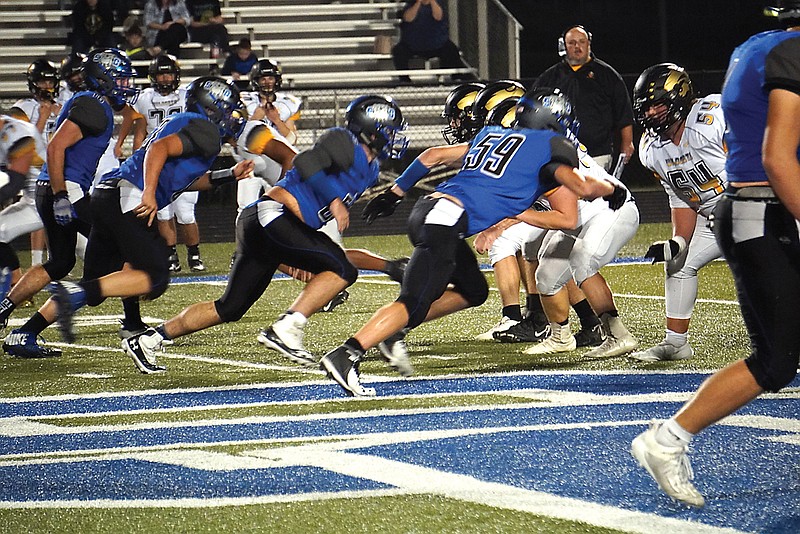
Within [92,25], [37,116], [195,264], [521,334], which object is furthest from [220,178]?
[92,25]

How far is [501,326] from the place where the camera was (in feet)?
26.1

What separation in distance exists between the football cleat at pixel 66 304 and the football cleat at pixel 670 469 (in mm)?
3653

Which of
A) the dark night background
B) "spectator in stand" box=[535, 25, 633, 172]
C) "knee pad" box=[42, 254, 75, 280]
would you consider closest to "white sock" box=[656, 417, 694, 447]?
"knee pad" box=[42, 254, 75, 280]

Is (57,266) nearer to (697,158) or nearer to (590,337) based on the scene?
(590,337)

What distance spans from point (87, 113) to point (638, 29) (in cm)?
2219

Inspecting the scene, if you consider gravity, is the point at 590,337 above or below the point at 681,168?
below

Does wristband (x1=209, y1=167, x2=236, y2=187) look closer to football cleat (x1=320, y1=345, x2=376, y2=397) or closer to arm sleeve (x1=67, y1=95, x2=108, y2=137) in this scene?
arm sleeve (x1=67, y1=95, x2=108, y2=137)

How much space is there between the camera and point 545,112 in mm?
6465

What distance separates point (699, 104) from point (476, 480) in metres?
3.31

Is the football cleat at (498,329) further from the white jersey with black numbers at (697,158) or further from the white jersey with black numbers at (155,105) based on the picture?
the white jersey with black numbers at (155,105)

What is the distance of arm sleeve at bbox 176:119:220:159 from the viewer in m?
6.97

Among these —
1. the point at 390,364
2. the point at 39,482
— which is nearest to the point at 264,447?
the point at 39,482

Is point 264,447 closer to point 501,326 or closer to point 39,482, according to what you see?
point 39,482

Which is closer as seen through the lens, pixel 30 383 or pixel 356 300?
pixel 30 383
